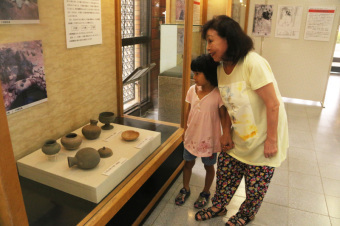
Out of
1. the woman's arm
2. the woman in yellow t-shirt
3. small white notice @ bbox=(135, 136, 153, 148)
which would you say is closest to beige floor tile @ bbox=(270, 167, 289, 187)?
the woman in yellow t-shirt

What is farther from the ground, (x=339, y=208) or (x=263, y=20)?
(x=263, y=20)

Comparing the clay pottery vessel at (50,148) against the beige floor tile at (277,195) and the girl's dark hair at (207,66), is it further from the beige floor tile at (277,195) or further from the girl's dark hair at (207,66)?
the beige floor tile at (277,195)

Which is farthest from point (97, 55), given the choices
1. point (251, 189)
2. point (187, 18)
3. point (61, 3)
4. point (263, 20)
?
point (263, 20)

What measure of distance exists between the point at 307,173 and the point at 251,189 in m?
1.27

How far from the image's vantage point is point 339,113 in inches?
185

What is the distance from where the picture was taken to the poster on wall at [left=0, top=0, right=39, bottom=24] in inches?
59.1

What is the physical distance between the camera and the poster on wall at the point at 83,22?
1961mm

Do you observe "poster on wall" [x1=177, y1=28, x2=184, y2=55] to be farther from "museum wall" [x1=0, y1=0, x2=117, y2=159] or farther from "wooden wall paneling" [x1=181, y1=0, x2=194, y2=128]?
"museum wall" [x1=0, y1=0, x2=117, y2=159]

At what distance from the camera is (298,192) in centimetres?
245

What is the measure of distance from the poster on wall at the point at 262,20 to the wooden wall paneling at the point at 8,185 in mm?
4812

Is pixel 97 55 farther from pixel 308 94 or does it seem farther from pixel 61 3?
pixel 308 94

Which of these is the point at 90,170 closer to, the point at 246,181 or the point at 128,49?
the point at 246,181

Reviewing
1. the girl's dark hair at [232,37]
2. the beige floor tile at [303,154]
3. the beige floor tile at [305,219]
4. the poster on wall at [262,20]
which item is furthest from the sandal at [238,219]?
the poster on wall at [262,20]

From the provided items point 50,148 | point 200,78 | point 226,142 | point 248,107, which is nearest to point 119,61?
point 200,78
